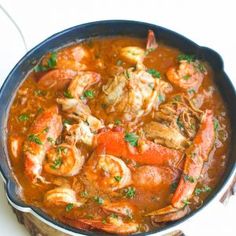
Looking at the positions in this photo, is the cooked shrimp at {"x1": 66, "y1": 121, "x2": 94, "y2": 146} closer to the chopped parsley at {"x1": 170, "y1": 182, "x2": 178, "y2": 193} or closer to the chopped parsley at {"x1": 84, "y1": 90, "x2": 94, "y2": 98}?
the chopped parsley at {"x1": 84, "y1": 90, "x2": 94, "y2": 98}

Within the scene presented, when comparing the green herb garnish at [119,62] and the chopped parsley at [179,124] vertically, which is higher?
the green herb garnish at [119,62]

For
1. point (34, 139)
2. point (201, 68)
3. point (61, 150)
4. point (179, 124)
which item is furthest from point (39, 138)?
point (201, 68)

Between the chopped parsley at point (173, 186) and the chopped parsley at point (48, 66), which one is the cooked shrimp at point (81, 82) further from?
the chopped parsley at point (173, 186)

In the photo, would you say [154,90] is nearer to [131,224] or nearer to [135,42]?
[135,42]

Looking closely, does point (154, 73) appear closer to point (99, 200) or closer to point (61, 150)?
point (61, 150)

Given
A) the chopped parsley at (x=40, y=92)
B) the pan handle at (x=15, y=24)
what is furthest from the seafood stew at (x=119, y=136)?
the pan handle at (x=15, y=24)

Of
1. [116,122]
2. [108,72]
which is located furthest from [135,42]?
[116,122]
